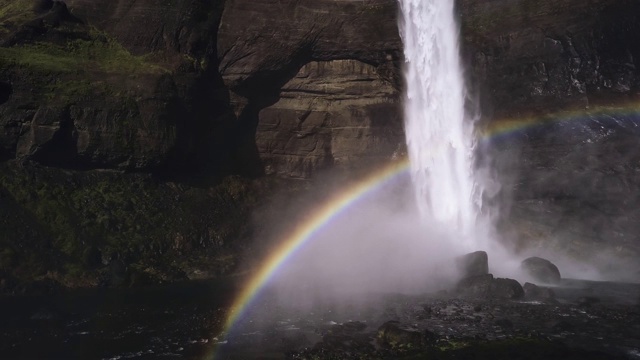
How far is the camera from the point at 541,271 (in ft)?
114

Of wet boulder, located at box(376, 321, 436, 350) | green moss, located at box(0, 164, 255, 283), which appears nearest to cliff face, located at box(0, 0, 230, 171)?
green moss, located at box(0, 164, 255, 283)

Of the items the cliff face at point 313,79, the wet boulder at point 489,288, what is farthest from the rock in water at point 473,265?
the cliff face at point 313,79

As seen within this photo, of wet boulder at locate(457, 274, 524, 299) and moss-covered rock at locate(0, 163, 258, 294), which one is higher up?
moss-covered rock at locate(0, 163, 258, 294)

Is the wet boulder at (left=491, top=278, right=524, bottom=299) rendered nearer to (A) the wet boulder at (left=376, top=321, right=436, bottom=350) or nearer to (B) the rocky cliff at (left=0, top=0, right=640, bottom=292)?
(A) the wet boulder at (left=376, top=321, right=436, bottom=350)

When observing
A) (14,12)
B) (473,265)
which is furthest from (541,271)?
(14,12)

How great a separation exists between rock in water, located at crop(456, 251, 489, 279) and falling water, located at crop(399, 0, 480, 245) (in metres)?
12.6

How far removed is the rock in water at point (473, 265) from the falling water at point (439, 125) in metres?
12.6

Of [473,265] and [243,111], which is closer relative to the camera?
[473,265]

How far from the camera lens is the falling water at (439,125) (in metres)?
48.3

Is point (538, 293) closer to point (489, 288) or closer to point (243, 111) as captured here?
point (489, 288)

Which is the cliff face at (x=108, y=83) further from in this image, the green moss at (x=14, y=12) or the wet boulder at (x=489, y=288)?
the wet boulder at (x=489, y=288)

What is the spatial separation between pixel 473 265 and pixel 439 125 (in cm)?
1871

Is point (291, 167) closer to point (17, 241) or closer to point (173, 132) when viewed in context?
point (173, 132)

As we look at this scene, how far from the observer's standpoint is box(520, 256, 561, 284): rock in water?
3450cm
